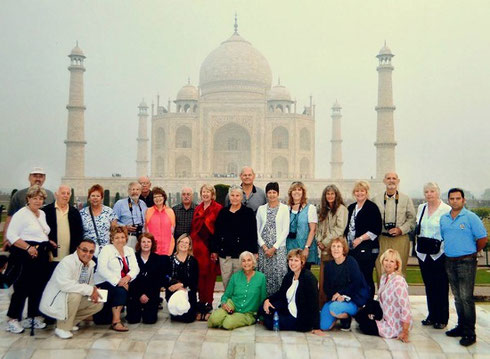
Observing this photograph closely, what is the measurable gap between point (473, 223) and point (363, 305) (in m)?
1.08

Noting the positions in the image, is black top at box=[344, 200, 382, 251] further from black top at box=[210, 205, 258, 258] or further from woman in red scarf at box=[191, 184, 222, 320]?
woman in red scarf at box=[191, 184, 222, 320]

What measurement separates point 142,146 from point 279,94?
8759 millimetres

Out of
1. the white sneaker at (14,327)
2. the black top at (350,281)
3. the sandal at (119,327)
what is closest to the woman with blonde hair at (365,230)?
the black top at (350,281)

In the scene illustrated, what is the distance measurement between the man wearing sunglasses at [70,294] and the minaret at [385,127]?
23.8 meters

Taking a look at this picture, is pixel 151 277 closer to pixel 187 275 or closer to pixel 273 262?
pixel 187 275

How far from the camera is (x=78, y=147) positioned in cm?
2762

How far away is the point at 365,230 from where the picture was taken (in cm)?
493

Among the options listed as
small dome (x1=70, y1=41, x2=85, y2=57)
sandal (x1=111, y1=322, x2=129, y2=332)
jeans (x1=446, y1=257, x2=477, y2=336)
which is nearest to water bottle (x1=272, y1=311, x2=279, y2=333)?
sandal (x1=111, y1=322, x2=129, y2=332)

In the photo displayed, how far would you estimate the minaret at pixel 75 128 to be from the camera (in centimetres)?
2744

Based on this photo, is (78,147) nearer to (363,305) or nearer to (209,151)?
(209,151)

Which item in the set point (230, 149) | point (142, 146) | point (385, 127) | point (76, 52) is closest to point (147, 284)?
point (385, 127)

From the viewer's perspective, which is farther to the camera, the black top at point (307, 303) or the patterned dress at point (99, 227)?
the patterned dress at point (99, 227)

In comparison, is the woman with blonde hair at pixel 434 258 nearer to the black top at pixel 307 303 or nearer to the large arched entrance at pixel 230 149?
the black top at pixel 307 303

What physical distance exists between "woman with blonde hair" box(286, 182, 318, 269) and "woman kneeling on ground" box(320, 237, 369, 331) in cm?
35
